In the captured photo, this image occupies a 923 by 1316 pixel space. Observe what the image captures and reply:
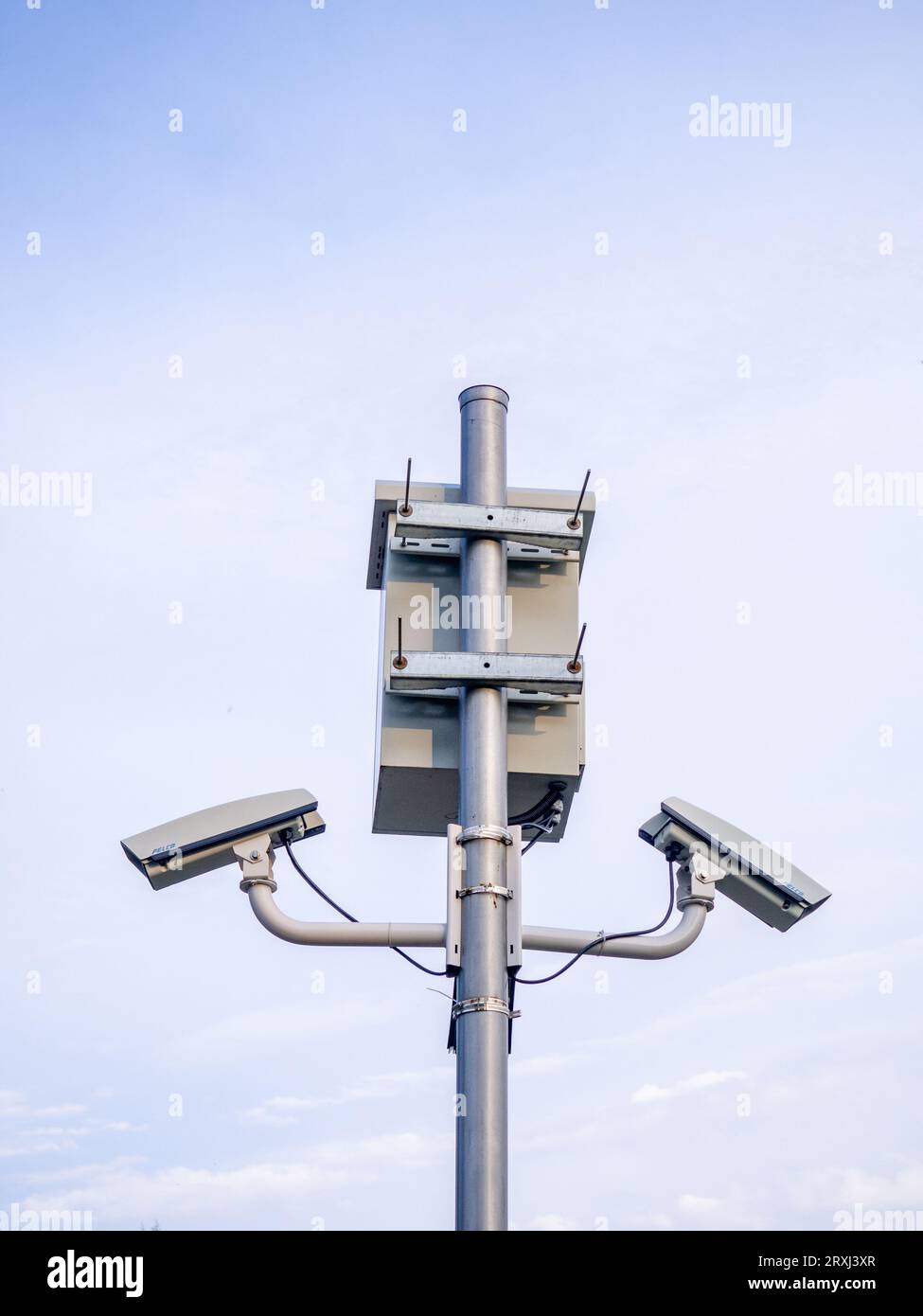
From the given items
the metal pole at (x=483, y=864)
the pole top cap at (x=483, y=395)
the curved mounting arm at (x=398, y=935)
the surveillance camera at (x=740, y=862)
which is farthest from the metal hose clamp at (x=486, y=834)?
the pole top cap at (x=483, y=395)

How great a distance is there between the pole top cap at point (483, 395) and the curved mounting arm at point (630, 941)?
2.21 meters

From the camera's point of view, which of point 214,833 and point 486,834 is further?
point 214,833

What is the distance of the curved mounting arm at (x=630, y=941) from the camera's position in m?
6.77

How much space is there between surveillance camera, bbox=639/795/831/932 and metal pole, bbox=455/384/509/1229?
0.78 metres

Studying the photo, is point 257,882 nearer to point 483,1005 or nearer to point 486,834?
point 486,834

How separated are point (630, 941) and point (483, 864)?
66 centimetres

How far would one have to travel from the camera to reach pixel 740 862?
24.0 ft

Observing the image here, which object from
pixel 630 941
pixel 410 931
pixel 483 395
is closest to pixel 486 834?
pixel 410 931
